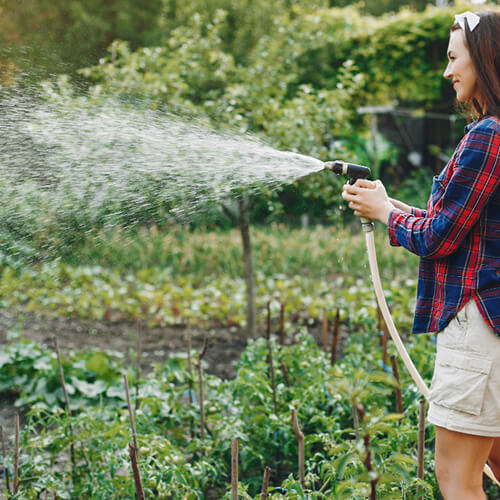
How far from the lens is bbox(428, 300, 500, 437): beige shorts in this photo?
1579 millimetres

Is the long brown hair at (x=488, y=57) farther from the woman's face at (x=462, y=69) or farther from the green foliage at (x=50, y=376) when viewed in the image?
the green foliage at (x=50, y=376)

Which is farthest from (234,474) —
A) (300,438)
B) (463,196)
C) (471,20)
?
(471,20)

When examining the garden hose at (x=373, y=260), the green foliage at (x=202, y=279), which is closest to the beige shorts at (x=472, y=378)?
the garden hose at (x=373, y=260)

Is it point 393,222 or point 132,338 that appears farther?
point 132,338

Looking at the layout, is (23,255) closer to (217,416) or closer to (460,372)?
(217,416)

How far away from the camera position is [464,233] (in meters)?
1.59

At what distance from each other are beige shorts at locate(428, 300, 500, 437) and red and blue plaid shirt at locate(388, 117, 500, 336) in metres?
0.03

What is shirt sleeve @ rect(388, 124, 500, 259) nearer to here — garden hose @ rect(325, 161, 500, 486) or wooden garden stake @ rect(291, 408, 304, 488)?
garden hose @ rect(325, 161, 500, 486)

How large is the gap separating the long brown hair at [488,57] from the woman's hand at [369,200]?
387 millimetres

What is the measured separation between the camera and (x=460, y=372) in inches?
63.3

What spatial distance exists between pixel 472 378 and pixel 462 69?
0.85 metres

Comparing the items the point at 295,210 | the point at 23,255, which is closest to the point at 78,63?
the point at 23,255

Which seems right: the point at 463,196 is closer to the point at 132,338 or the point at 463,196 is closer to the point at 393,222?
the point at 393,222

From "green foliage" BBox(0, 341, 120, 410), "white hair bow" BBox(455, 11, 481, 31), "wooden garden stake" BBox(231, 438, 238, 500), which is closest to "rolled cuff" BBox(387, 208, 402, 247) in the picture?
"white hair bow" BBox(455, 11, 481, 31)
